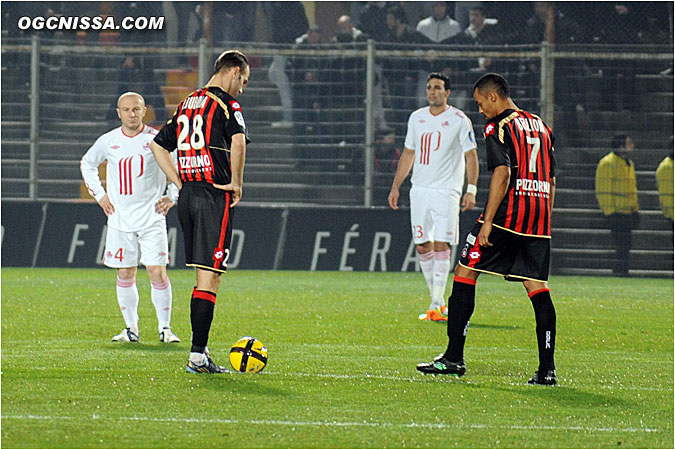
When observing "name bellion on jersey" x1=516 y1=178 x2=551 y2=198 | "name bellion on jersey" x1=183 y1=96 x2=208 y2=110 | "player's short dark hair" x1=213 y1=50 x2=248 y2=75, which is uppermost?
"player's short dark hair" x1=213 y1=50 x2=248 y2=75

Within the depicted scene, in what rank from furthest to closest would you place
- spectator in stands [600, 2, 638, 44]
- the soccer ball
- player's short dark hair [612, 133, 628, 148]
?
spectator in stands [600, 2, 638, 44], player's short dark hair [612, 133, 628, 148], the soccer ball

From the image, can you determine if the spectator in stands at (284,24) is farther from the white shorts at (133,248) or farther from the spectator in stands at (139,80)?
the white shorts at (133,248)

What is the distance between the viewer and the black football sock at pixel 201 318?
6984 mm

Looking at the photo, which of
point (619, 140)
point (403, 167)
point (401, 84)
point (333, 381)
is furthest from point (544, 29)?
point (333, 381)

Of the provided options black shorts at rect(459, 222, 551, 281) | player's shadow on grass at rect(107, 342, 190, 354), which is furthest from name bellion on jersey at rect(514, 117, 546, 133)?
player's shadow on grass at rect(107, 342, 190, 354)

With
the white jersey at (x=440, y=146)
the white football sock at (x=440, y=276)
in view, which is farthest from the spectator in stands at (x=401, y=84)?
the white football sock at (x=440, y=276)

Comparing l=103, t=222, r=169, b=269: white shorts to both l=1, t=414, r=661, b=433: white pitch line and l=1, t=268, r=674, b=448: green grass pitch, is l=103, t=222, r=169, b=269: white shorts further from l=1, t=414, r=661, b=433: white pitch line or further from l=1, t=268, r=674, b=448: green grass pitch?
l=1, t=414, r=661, b=433: white pitch line

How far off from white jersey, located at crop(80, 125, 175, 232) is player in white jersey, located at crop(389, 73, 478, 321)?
2.94 metres

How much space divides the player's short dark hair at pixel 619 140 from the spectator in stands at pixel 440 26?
316 cm

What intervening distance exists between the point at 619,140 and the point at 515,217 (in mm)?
11607

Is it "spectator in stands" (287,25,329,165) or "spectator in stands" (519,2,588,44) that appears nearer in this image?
"spectator in stands" (287,25,329,165)

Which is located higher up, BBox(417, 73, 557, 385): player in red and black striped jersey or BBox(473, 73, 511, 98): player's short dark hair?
BBox(473, 73, 511, 98): player's short dark hair

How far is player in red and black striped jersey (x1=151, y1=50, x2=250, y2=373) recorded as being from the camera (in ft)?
23.1

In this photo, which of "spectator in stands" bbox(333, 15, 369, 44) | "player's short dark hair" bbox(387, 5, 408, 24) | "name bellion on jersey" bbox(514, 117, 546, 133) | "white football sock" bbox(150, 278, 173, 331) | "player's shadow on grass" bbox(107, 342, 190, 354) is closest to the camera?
"name bellion on jersey" bbox(514, 117, 546, 133)
